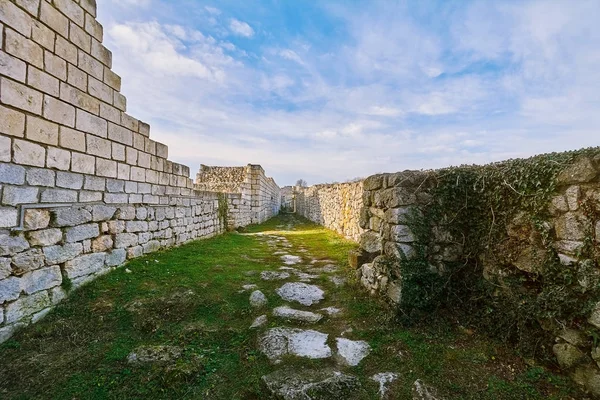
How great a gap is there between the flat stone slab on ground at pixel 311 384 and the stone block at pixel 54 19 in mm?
4738

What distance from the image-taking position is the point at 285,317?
3.43 m

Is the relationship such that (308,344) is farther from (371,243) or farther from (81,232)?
(81,232)

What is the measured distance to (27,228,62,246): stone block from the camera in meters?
3.28

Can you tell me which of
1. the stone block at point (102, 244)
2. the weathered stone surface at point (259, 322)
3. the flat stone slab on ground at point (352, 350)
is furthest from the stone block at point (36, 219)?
the flat stone slab on ground at point (352, 350)

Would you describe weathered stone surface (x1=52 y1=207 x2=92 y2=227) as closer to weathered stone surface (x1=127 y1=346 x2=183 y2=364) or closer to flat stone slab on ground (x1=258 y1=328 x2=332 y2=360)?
weathered stone surface (x1=127 y1=346 x2=183 y2=364)

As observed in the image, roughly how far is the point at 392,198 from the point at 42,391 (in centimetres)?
376

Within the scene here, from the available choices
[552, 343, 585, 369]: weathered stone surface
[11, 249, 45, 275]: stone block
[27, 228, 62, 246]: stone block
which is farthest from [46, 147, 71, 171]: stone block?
[552, 343, 585, 369]: weathered stone surface

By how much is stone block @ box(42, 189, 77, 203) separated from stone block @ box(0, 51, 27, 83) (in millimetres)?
1288

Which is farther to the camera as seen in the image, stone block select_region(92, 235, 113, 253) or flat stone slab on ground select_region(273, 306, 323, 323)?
stone block select_region(92, 235, 113, 253)

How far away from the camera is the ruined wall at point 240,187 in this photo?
11.6 metres

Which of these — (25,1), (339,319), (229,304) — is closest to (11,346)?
(229,304)

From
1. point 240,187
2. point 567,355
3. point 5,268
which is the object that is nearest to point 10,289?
point 5,268

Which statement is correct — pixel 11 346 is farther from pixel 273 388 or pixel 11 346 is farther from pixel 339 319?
pixel 339 319

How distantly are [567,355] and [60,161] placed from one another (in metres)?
5.66
